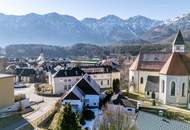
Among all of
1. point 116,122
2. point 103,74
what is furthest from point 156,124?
point 103,74

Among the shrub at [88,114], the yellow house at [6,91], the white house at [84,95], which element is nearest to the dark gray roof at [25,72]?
the white house at [84,95]

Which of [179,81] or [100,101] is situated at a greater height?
[179,81]

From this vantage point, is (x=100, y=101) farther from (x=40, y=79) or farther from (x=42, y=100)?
(x=40, y=79)

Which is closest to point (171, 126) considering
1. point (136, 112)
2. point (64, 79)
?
point (136, 112)

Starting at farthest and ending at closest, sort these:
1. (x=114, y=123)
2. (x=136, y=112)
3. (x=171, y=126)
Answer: (x=136, y=112)
(x=171, y=126)
(x=114, y=123)

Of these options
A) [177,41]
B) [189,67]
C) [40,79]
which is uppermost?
[177,41]

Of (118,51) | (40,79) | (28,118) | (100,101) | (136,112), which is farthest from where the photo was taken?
(118,51)

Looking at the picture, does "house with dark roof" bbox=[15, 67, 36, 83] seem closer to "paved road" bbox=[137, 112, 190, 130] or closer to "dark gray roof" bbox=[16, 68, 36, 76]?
"dark gray roof" bbox=[16, 68, 36, 76]

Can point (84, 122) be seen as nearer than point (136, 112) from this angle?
Yes
